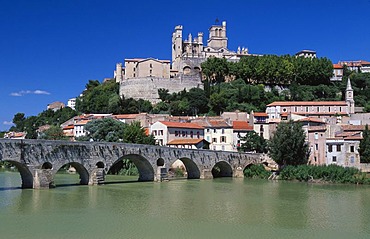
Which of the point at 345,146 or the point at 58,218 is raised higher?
the point at 345,146

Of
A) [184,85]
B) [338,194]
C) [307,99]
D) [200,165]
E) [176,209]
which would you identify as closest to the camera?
[176,209]

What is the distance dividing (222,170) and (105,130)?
1584cm

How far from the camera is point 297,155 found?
45750 mm

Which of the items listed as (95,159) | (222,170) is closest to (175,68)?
(222,170)

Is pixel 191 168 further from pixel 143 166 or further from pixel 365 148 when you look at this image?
pixel 365 148

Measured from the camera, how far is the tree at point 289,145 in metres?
44.9

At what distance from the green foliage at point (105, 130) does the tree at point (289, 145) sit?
767 inches

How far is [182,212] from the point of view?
24.6m

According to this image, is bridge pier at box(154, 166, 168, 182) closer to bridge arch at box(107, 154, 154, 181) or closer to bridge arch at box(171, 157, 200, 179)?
bridge arch at box(107, 154, 154, 181)

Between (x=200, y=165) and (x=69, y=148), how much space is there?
50.8ft

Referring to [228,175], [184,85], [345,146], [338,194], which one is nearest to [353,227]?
[338,194]

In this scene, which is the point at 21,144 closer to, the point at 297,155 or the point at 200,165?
the point at 200,165

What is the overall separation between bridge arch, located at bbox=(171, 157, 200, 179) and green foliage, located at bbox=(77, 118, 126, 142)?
39.0 ft

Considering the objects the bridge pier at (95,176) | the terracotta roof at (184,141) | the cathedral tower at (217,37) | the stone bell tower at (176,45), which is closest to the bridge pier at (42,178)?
the bridge pier at (95,176)
